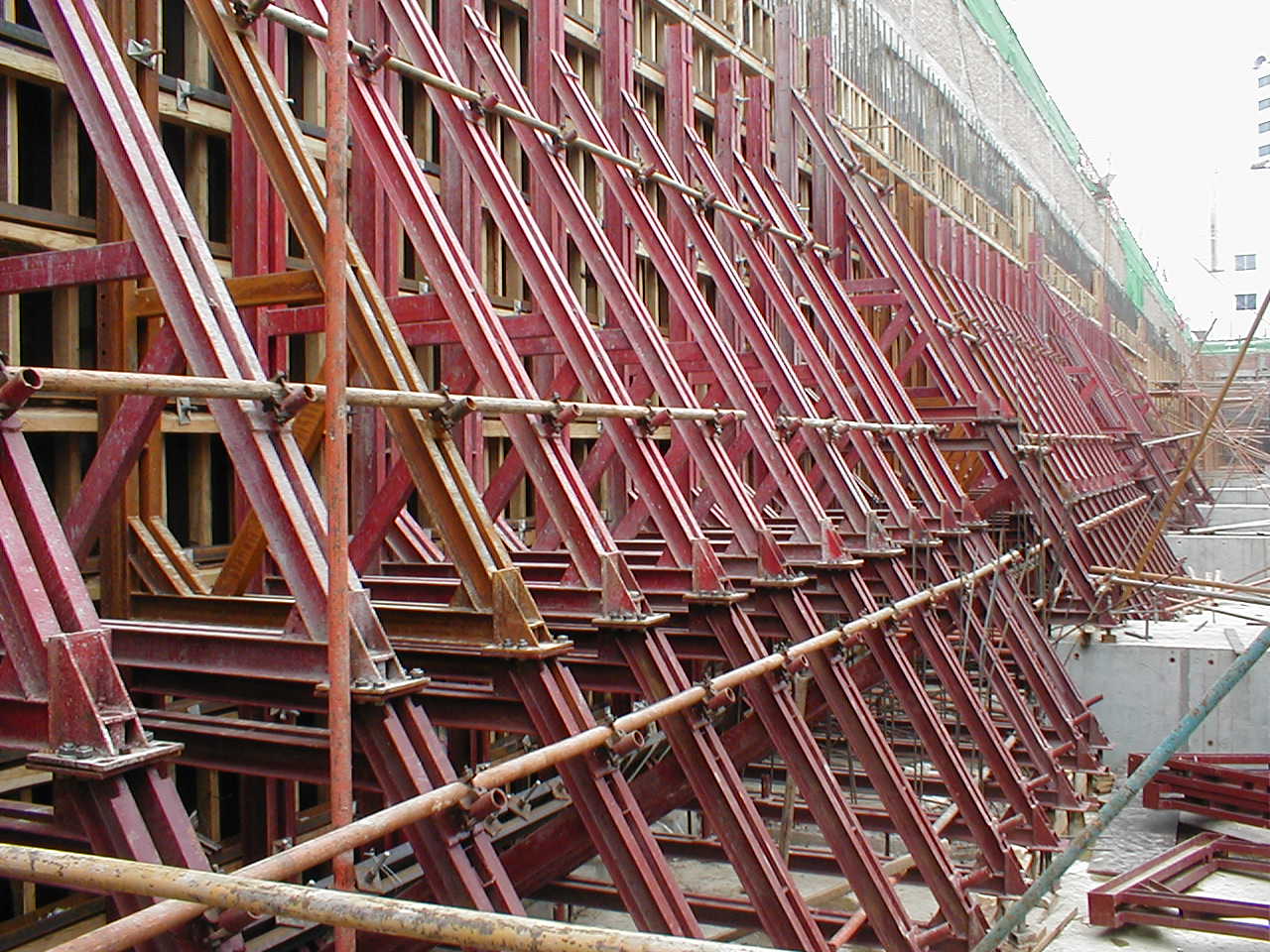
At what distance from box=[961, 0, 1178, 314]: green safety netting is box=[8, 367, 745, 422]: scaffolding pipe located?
80.9 feet

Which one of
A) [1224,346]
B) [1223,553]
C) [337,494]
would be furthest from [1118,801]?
[1224,346]

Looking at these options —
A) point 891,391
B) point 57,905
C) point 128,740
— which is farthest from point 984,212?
point 128,740

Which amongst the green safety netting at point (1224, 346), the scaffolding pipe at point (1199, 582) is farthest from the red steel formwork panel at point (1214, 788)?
the green safety netting at point (1224, 346)

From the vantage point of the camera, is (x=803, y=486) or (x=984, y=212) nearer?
(x=803, y=486)

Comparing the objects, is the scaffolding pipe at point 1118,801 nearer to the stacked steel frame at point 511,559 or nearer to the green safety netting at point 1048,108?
the stacked steel frame at point 511,559

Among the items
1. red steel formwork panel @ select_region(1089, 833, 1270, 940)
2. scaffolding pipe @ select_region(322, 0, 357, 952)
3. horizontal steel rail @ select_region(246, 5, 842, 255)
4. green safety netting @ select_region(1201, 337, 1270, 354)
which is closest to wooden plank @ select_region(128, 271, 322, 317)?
horizontal steel rail @ select_region(246, 5, 842, 255)

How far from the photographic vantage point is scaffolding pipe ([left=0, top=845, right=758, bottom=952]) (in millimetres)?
2275

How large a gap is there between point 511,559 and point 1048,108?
3807cm

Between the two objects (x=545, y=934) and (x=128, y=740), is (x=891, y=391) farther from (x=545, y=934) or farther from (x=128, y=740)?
(x=545, y=934)

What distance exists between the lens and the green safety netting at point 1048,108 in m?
30.7

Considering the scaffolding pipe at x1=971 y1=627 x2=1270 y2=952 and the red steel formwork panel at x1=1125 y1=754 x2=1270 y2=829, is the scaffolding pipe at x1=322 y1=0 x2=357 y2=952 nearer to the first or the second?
the scaffolding pipe at x1=971 y1=627 x2=1270 y2=952

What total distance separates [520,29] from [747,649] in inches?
287

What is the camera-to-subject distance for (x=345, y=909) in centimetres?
240

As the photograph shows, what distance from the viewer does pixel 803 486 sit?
29.1 feet
